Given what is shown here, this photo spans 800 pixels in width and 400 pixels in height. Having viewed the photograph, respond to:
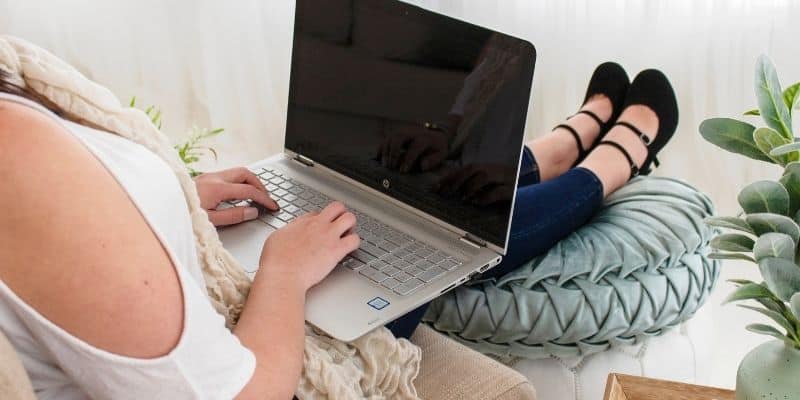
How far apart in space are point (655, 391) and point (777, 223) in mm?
256

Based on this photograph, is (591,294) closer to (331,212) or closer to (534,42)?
(331,212)

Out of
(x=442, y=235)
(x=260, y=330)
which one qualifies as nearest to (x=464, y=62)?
(x=442, y=235)

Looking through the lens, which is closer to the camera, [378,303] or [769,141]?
[769,141]

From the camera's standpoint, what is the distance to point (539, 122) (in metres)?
2.04

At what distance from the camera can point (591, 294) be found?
50.2 inches

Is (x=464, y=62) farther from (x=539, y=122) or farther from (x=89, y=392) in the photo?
(x=539, y=122)

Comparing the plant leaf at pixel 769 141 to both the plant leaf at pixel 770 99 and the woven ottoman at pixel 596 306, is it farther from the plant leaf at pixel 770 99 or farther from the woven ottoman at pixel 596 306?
the woven ottoman at pixel 596 306

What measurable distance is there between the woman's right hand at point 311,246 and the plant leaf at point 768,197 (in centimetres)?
45

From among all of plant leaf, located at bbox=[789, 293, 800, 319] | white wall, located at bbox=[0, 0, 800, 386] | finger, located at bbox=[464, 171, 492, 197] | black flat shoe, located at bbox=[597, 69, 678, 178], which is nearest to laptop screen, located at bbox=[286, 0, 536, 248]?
finger, located at bbox=[464, 171, 492, 197]

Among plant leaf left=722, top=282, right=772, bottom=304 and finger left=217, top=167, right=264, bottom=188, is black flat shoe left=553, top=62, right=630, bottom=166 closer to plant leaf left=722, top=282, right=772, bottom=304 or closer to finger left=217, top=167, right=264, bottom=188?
finger left=217, top=167, right=264, bottom=188

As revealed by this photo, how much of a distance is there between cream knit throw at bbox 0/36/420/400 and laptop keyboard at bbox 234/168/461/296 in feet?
0.30

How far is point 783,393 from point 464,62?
50 centimetres

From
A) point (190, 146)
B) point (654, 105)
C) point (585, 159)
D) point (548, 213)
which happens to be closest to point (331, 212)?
point (548, 213)

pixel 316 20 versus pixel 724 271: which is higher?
pixel 316 20
